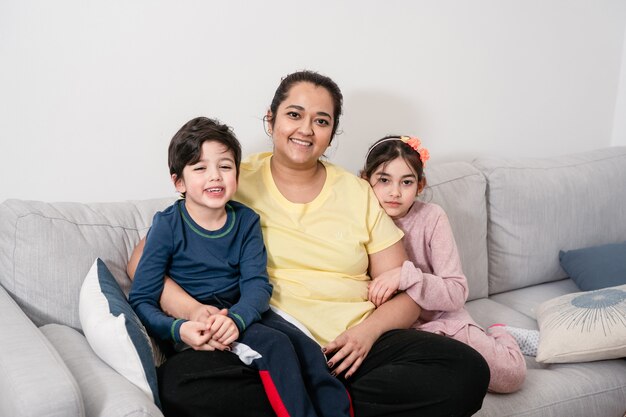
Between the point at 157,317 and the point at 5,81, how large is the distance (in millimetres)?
887

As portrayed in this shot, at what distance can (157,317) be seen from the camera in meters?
1.62

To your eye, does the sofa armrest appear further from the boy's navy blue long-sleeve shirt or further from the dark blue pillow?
the dark blue pillow

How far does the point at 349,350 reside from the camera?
1.71 metres

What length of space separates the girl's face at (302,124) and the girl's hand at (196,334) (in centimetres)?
56

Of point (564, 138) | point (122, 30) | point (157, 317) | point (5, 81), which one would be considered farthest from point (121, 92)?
point (564, 138)

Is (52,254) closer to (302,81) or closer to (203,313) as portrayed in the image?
(203,313)

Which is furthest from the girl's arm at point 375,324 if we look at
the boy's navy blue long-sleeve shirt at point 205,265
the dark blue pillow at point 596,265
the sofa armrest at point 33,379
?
the dark blue pillow at point 596,265

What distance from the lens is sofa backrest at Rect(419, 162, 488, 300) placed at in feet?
7.75

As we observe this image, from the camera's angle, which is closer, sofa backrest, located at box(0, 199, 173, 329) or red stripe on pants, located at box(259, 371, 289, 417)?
red stripe on pants, located at box(259, 371, 289, 417)

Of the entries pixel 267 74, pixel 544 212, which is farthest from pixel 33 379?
pixel 544 212

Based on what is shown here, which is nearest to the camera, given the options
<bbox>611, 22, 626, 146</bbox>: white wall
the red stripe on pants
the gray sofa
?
the gray sofa

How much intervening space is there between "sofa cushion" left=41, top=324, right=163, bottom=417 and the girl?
30.3 inches

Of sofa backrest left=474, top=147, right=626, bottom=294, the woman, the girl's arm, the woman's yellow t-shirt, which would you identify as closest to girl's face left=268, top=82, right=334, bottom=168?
the woman

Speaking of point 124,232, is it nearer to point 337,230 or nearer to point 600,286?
point 337,230
